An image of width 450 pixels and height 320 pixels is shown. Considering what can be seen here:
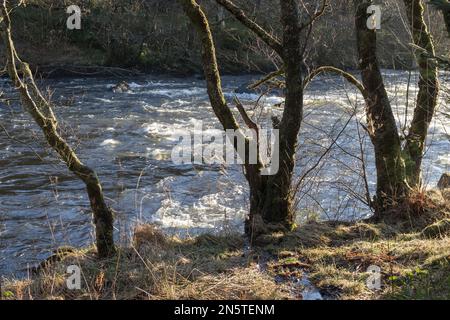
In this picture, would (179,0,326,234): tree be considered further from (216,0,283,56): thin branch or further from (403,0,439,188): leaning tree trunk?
(403,0,439,188): leaning tree trunk

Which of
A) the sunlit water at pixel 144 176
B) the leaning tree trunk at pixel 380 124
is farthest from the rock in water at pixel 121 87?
the leaning tree trunk at pixel 380 124

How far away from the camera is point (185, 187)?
12148 mm

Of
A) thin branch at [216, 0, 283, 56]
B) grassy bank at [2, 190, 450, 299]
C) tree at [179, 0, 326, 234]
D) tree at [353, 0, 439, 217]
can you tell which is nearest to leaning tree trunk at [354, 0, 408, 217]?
tree at [353, 0, 439, 217]

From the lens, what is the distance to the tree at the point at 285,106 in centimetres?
655

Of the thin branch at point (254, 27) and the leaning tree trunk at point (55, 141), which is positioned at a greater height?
the thin branch at point (254, 27)

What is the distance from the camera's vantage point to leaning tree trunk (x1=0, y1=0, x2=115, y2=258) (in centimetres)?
588

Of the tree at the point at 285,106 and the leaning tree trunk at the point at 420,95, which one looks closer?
the tree at the point at 285,106

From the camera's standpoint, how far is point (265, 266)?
235 inches

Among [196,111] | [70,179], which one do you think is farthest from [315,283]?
[196,111]

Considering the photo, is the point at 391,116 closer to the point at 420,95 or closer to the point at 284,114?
the point at 420,95

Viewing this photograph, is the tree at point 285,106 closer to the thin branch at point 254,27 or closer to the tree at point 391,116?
the thin branch at point 254,27

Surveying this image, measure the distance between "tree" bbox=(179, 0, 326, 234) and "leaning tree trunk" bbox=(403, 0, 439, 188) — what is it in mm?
2517
